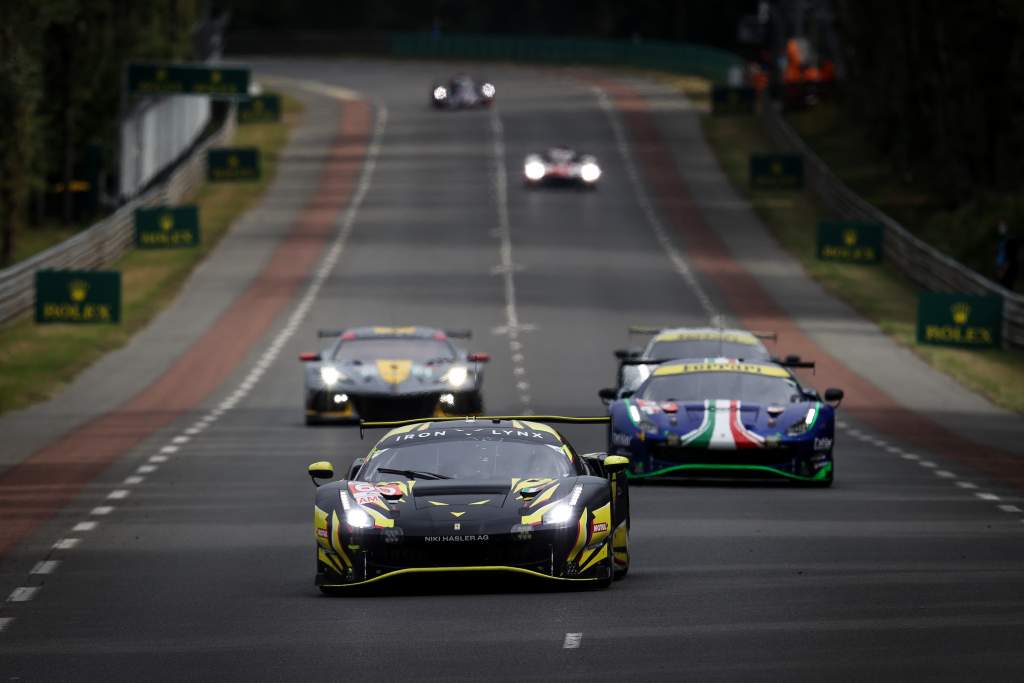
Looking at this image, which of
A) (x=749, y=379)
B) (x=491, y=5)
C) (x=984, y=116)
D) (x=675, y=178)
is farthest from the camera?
(x=491, y=5)

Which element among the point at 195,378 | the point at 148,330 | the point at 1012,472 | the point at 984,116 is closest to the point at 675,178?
the point at 984,116

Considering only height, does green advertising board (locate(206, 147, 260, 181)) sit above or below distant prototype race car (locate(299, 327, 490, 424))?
above

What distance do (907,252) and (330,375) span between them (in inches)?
1229

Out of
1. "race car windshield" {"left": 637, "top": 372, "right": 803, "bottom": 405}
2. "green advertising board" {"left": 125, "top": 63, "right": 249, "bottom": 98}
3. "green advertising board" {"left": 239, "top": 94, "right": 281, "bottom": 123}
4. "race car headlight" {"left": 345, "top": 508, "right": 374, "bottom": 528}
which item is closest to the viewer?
"race car headlight" {"left": 345, "top": 508, "right": 374, "bottom": 528}

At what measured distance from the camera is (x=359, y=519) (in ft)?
43.7

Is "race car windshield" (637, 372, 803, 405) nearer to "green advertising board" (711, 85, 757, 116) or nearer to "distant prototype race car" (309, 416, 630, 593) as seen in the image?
"distant prototype race car" (309, 416, 630, 593)

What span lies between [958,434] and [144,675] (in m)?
18.6

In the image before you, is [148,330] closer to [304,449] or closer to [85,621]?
[304,449]

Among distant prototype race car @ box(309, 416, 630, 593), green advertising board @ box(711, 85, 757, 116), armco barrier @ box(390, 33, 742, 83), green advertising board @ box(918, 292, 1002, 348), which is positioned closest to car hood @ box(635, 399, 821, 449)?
distant prototype race car @ box(309, 416, 630, 593)

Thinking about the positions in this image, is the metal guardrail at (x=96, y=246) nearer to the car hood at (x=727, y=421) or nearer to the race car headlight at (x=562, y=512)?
the car hood at (x=727, y=421)

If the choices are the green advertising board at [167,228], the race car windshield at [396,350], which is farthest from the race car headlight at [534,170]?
the race car windshield at [396,350]

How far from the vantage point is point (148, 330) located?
4559 centimetres

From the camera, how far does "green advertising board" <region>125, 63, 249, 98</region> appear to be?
7062 centimetres

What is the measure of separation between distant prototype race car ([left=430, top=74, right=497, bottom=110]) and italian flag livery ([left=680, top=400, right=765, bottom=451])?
87.3 m
